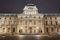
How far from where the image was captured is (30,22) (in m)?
70.9

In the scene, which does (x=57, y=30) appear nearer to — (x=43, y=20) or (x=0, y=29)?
(x=43, y=20)

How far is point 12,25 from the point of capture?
7188cm

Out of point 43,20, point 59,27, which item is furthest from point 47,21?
point 59,27

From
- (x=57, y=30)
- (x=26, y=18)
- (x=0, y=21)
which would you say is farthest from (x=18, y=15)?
(x=57, y=30)

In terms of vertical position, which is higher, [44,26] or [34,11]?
[34,11]

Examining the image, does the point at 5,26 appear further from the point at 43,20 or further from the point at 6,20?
the point at 43,20

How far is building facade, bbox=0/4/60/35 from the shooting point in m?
69.7

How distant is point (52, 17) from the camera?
72.6 metres

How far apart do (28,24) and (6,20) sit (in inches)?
465

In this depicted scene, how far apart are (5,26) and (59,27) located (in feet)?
90.5

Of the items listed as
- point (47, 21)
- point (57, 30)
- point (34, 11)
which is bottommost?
point (57, 30)

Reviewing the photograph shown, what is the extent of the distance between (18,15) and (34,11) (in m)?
8.67

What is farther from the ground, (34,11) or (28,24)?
(34,11)

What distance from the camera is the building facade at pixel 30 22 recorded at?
6969cm
